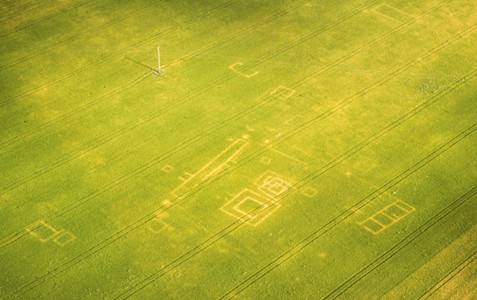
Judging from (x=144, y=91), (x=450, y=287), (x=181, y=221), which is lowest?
(x=450, y=287)

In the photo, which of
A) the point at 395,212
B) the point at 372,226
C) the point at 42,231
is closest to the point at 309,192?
the point at 372,226

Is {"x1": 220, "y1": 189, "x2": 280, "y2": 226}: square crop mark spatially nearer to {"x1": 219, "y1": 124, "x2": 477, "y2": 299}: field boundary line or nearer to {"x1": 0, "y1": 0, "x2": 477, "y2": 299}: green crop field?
{"x1": 0, "y1": 0, "x2": 477, "y2": 299}: green crop field

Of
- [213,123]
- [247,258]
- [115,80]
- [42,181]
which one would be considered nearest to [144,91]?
[115,80]

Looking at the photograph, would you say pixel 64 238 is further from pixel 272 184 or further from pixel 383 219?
pixel 383 219

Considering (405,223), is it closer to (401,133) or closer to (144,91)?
(401,133)

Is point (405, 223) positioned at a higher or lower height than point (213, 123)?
lower

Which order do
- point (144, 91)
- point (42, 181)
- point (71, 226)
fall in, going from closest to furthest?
1. point (71, 226)
2. point (42, 181)
3. point (144, 91)

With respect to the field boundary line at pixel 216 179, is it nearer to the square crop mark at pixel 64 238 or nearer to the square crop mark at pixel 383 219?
the square crop mark at pixel 64 238

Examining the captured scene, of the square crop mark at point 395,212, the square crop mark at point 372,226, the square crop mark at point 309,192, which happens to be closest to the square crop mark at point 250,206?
the square crop mark at point 309,192
